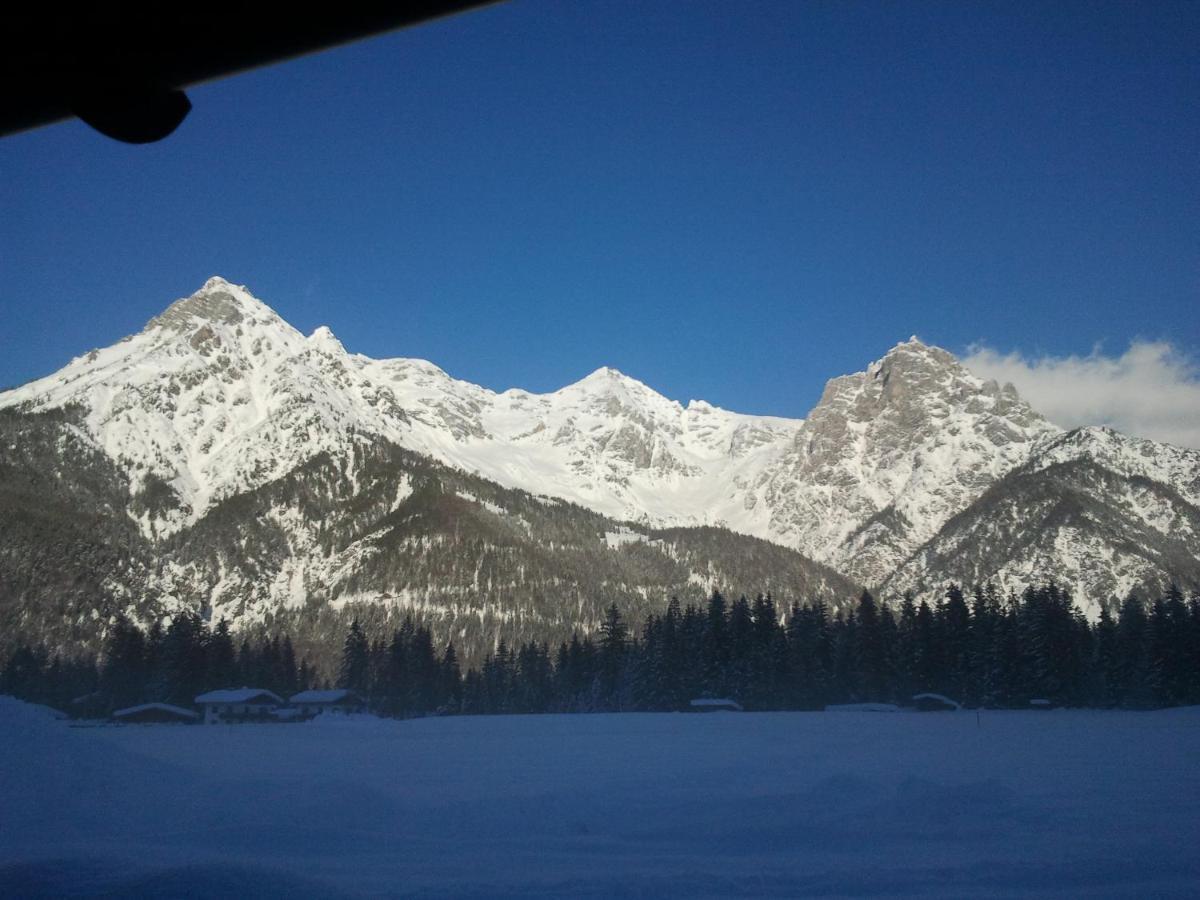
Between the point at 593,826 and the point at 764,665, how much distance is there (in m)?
85.5

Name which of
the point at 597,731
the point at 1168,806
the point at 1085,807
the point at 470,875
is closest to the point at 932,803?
the point at 1085,807

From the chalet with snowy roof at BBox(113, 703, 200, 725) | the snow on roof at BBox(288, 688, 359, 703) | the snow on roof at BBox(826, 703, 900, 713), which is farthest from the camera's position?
the snow on roof at BBox(288, 688, 359, 703)

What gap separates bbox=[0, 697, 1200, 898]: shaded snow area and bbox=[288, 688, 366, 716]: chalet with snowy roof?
83524mm

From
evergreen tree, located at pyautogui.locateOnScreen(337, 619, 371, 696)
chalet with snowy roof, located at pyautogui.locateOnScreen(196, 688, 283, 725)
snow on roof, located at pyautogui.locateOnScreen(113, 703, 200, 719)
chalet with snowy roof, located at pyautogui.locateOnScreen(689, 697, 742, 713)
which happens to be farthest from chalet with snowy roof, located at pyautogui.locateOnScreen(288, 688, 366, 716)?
chalet with snowy roof, located at pyautogui.locateOnScreen(689, 697, 742, 713)

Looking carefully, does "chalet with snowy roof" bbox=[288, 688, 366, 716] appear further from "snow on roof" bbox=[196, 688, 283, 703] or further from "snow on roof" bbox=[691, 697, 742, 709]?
"snow on roof" bbox=[691, 697, 742, 709]

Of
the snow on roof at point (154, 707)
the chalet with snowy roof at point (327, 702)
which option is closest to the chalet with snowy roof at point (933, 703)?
the chalet with snowy roof at point (327, 702)

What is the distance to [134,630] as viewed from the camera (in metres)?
121

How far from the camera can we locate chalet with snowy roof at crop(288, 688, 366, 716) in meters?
112

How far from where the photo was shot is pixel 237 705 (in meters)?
105

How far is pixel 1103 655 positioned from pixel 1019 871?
297 feet

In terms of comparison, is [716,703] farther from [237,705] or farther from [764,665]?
[237,705]

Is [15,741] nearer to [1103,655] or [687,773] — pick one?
[687,773]

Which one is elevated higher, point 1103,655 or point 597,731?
point 1103,655

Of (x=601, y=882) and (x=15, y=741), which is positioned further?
(x=15, y=741)
